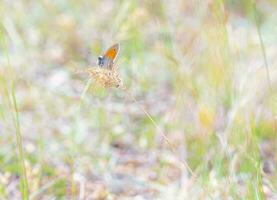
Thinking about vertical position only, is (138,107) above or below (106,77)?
below

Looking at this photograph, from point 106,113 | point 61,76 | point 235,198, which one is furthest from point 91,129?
point 235,198

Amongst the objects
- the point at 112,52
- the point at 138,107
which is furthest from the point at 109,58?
the point at 138,107

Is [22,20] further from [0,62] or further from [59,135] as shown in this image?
[59,135]

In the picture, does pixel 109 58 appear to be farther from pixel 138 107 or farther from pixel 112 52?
pixel 138 107

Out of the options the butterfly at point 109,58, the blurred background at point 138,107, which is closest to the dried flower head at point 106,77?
the butterfly at point 109,58

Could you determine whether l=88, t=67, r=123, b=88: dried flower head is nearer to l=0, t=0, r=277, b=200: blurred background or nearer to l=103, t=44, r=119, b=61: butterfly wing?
l=103, t=44, r=119, b=61: butterfly wing

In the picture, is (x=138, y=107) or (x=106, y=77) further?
(x=138, y=107)
